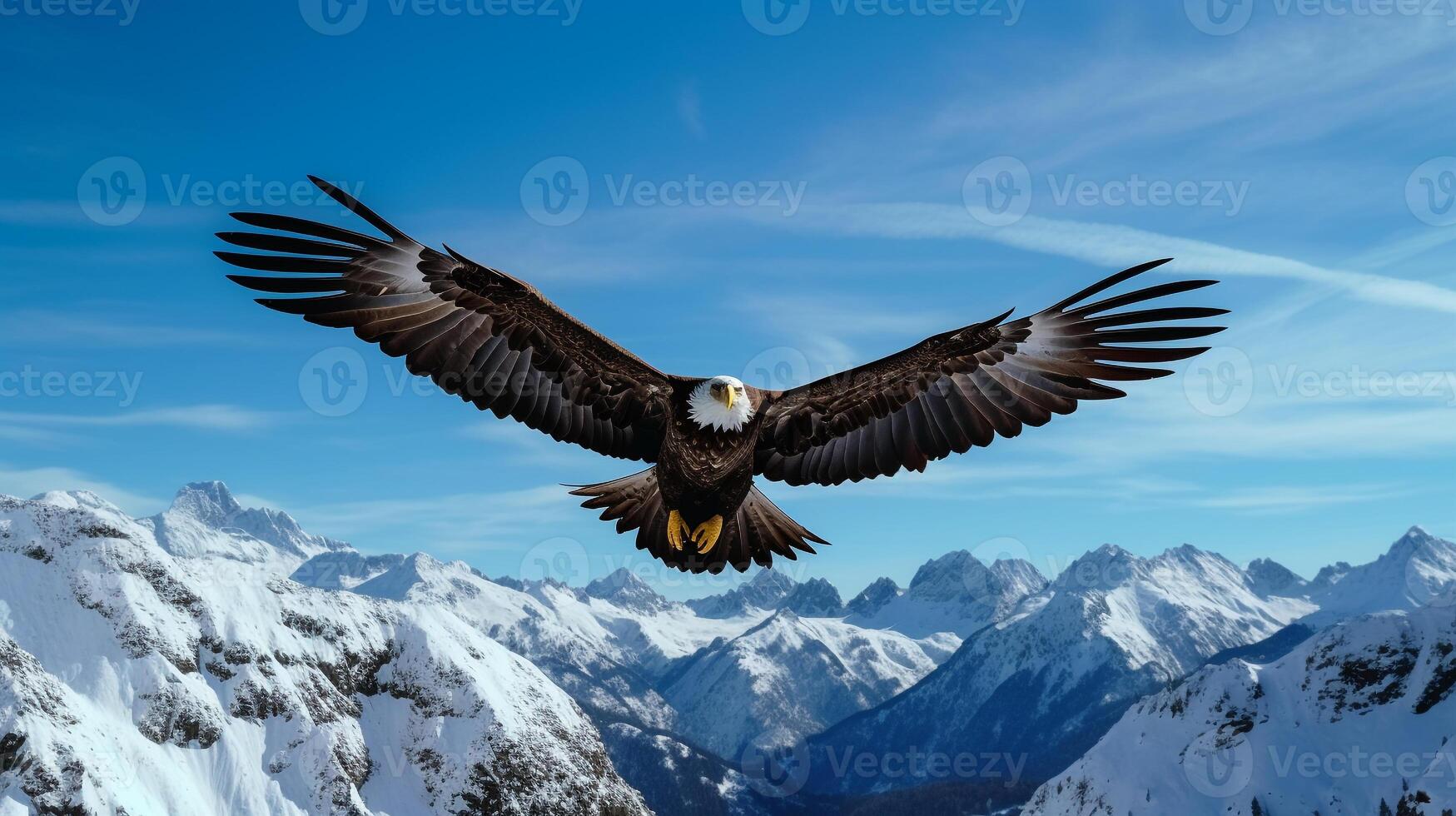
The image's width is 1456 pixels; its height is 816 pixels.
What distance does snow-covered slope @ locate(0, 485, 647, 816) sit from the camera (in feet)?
424

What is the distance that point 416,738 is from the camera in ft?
551

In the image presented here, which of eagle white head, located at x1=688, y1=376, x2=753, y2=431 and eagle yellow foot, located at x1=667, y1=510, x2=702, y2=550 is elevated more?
eagle white head, located at x1=688, y1=376, x2=753, y2=431

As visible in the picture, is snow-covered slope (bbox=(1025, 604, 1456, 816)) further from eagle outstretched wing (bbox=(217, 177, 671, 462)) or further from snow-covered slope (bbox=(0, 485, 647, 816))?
eagle outstretched wing (bbox=(217, 177, 671, 462))

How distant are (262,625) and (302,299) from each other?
577ft

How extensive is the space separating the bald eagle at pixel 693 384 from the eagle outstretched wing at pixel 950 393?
0.02m

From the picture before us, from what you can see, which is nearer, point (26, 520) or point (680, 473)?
point (680, 473)

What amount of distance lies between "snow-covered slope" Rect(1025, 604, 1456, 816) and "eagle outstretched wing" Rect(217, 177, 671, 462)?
134 metres

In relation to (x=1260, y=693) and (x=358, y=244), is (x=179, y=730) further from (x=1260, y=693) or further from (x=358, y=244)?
(x=358, y=244)

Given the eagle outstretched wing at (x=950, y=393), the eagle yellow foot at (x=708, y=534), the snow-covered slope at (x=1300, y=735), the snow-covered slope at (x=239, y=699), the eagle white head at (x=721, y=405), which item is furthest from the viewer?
the snow-covered slope at (x=239, y=699)

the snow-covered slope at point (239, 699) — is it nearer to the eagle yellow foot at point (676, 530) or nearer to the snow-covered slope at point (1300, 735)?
the snow-covered slope at point (1300, 735)

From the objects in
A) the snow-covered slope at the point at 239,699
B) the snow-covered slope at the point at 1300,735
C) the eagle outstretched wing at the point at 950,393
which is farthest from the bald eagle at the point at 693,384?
the snow-covered slope at the point at 239,699

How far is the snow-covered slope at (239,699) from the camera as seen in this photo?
129250 mm

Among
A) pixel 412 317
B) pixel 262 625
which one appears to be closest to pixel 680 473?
pixel 412 317

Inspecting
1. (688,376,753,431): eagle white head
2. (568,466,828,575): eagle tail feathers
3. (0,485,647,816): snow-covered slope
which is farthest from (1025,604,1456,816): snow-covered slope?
(688,376,753,431): eagle white head
